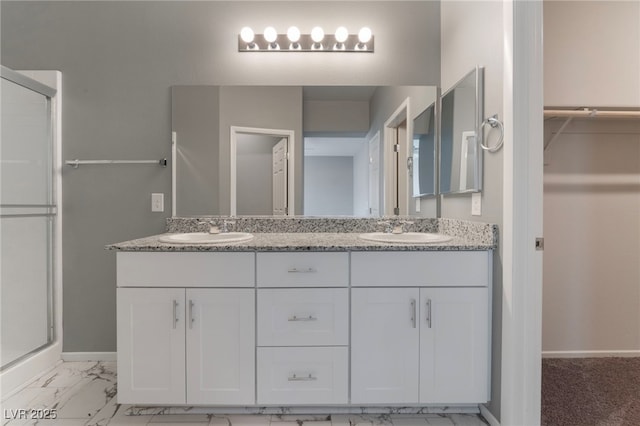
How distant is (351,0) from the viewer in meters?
2.06

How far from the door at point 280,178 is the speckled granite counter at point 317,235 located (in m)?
0.07

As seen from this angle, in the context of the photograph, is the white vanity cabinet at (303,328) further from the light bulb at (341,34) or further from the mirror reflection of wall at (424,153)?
the light bulb at (341,34)

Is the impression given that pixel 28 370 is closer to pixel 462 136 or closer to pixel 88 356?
pixel 88 356

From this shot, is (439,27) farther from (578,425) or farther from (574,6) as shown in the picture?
(578,425)

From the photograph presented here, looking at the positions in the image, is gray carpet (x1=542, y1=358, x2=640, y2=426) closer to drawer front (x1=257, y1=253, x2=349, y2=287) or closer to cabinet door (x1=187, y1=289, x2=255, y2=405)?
drawer front (x1=257, y1=253, x2=349, y2=287)

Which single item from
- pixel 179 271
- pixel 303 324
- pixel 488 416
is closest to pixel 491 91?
pixel 303 324

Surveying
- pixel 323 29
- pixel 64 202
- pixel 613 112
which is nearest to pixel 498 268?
pixel 613 112

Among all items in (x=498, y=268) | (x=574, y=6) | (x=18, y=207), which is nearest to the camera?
(x=498, y=268)

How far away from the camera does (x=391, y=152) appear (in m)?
2.03

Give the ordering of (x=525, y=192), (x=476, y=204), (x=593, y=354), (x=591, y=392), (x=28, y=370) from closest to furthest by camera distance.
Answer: (x=525, y=192) < (x=476, y=204) < (x=591, y=392) < (x=28, y=370) < (x=593, y=354)

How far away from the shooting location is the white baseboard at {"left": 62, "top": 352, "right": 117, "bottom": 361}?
6.79 feet

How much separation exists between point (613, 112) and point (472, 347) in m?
1.58

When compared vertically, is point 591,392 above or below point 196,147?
below

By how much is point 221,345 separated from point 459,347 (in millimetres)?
1061
